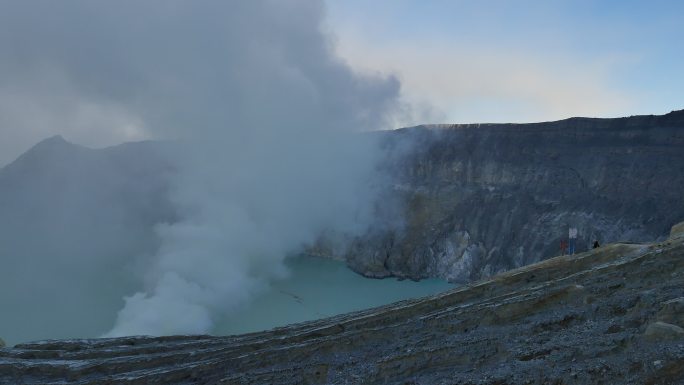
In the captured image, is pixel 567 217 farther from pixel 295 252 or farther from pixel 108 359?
pixel 108 359

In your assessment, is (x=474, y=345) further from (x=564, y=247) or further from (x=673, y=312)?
(x=564, y=247)

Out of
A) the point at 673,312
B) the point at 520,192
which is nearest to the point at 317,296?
the point at 520,192

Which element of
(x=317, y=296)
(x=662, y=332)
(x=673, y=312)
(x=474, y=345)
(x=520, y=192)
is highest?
(x=520, y=192)

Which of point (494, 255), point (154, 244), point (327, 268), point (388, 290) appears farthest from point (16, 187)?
point (494, 255)

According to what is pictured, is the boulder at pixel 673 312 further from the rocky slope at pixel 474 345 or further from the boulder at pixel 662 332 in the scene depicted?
the boulder at pixel 662 332

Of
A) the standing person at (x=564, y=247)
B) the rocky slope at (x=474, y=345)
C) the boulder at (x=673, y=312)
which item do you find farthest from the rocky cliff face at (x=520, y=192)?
the boulder at (x=673, y=312)

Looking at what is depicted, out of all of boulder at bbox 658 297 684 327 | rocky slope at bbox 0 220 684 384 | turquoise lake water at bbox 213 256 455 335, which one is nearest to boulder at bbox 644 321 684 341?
rocky slope at bbox 0 220 684 384

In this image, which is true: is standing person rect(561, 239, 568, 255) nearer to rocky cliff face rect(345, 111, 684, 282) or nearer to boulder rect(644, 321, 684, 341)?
rocky cliff face rect(345, 111, 684, 282)
